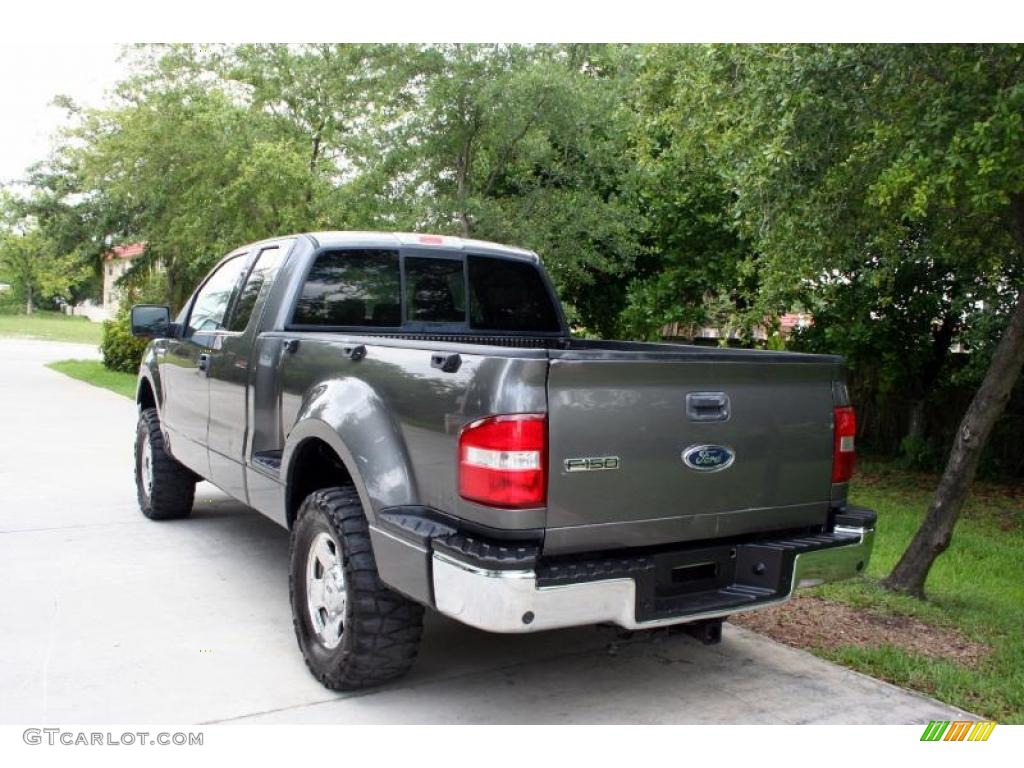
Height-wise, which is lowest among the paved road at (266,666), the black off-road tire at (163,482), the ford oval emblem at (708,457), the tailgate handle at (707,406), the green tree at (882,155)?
the paved road at (266,666)

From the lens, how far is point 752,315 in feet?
34.8

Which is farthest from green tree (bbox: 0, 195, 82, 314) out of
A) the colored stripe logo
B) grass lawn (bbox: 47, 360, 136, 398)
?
the colored stripe logo

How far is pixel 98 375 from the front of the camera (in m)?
20.2

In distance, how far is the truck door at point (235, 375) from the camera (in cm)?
504

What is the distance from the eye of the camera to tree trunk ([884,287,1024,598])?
17.8 ft

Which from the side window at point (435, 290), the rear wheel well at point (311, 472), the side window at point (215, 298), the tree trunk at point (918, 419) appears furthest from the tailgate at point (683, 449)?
the tree trunk at point (918, 419)

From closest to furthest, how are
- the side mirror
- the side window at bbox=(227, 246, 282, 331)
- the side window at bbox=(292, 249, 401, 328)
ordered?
1. the side window at bbox=(292, 249, 401, 328)
2. the side window at bbox=(227, 246, 282, 331)
3. the side mirror

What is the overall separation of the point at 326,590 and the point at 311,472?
624 mm

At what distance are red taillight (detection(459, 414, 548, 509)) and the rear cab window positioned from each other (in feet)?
6.85

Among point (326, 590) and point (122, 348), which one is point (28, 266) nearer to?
point (122, 348)

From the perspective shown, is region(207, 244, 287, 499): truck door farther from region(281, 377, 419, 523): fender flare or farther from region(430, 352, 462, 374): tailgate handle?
region(430, 352, 462, 374): tailgate handle

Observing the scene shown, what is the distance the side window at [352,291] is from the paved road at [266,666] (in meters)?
1.60

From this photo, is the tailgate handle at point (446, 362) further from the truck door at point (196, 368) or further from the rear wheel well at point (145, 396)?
the rear wheel well at point (145, 396)

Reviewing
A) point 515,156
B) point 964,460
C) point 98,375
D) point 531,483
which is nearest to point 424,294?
point 531,483
